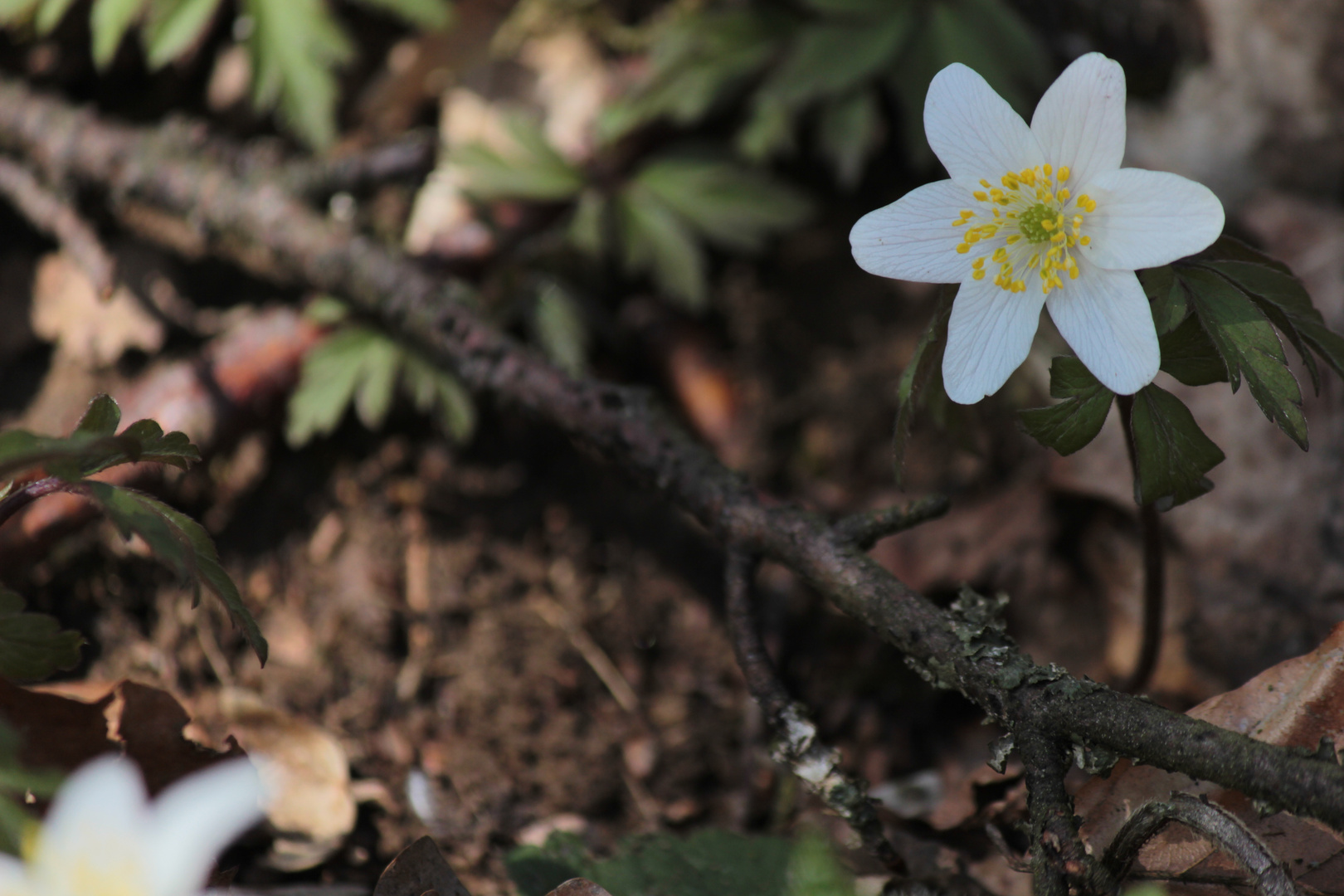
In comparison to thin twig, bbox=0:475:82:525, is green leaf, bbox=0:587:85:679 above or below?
below

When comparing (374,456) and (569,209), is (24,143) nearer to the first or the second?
(374,456)

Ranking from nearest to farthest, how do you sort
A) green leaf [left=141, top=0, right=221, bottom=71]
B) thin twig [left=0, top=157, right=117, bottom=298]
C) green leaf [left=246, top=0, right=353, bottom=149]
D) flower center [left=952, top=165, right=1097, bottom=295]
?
flower center [left=952, top=165, right=1097, bottom=295]
thin twig [left=0, top=157, right=117, bottom=298]
green leaf [left=141, top=0, right=221, bottom=71]
green leaf [left=246, top=0, right=353, bottom=149]

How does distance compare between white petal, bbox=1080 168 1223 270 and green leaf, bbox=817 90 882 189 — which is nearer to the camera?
white petal, bbox=1080 168 1223 270

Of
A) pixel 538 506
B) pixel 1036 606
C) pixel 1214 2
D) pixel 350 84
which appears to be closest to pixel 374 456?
pixel 538 506

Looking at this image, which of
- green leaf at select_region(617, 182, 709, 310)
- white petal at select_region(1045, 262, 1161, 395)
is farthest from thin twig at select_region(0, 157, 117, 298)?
white petal at select_region(1045, 262, 1161, 395)

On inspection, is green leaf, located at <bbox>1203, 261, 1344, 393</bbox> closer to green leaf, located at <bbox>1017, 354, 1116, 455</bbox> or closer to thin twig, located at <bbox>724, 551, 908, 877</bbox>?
green leaf, located at <bbox>1017, 354, 1116, 455</bbox>

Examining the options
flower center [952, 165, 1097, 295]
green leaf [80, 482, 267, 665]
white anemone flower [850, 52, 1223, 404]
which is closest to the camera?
green leaf [80, 482, 267, 665]

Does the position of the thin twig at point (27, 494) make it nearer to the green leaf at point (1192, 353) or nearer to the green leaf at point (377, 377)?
the green leaf at point (377, 377)

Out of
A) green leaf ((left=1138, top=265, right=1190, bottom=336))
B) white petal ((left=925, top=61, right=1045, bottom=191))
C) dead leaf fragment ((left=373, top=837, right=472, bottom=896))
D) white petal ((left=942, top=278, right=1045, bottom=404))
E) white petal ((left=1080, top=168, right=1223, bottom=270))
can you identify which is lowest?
dead leaf fragment ((left=373, top=837, right=472, bottom=896))
